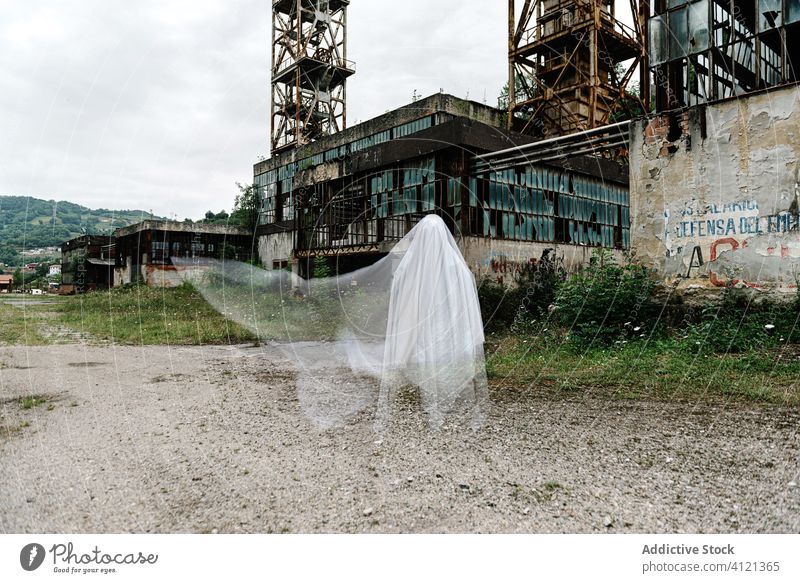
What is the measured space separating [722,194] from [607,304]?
2.72 metres

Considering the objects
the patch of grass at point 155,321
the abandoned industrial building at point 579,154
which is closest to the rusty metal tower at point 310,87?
the abandoned industrial building at point 579,154

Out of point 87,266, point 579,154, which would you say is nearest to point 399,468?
point 579,154

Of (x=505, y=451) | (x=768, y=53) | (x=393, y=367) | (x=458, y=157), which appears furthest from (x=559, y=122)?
(x=505, y=451)

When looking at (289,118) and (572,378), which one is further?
(289,118)

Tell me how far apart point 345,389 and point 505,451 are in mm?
3100

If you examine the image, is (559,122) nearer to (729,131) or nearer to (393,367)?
(729,131)

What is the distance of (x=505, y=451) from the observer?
13.0 feet

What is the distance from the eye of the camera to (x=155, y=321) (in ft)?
51.2

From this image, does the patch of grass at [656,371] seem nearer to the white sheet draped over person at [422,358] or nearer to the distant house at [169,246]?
the white sheet draped over person at [422,358]

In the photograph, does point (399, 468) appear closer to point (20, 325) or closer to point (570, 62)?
point (20, 325)

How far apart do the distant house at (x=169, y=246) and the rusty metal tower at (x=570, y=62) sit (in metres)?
19.8

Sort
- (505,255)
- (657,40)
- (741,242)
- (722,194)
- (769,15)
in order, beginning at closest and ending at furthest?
(741,242)
(722,194)
(769,15)
(657,40)
(505,255)

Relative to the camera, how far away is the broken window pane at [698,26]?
926cm
